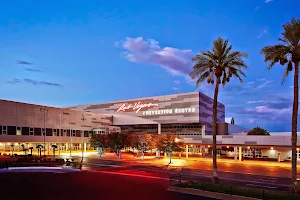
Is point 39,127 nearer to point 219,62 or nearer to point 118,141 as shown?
point 118,141

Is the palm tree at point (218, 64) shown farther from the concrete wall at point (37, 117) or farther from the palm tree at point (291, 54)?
the concrete wall at point (37, 117)

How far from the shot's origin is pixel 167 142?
6191cm

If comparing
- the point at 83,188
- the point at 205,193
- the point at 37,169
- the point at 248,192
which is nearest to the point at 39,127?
the point at 37,169

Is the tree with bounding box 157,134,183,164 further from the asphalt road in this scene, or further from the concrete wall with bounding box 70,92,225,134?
the concrete wall with bounding box 70,92,225,134

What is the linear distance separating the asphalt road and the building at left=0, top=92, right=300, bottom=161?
3883 cm

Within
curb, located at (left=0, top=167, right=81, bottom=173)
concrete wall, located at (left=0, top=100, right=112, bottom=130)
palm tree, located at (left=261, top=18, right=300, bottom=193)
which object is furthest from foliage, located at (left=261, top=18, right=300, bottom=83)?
concrete wall, located at (left=0, top=100, right=112, bottom=130)

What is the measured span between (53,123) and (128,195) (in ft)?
237

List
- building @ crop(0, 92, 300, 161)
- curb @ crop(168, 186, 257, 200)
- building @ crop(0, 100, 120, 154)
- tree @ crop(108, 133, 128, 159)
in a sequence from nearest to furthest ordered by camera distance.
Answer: curb @ crop(168, 186, 257, 200), building @ crop(0, 92, 300, 161), tree @ crop(108, 133, 128, 159), building @ crop(0, 100, 120, 154)

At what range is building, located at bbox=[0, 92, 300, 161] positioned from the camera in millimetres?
69625

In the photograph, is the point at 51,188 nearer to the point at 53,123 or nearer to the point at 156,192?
the point at 156,192

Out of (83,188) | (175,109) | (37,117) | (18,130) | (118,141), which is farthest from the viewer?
(175,109)

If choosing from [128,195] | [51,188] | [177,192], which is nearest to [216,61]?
[177,192]

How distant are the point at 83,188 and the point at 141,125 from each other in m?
93.9

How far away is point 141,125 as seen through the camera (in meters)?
122
